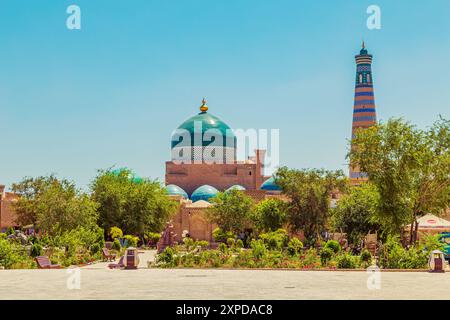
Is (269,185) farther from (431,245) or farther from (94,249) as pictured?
(431,245)

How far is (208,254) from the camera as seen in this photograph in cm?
2509

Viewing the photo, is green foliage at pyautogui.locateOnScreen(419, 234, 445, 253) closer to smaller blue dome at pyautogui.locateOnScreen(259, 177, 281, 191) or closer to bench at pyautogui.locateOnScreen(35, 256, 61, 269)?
bench at pyautogui.locateOnScreen(35, 256, 61, 269)

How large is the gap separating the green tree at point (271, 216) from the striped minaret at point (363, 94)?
124 feet

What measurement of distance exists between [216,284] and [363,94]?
66048 mm

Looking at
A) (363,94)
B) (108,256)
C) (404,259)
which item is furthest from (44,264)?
(363,94)

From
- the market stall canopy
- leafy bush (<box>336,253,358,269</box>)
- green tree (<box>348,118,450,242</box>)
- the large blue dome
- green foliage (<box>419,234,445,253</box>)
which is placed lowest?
leafy bush (<box>336,253,358,269</box>)

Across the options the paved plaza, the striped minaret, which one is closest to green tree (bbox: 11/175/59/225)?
the paved plaza

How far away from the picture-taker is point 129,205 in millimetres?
43062

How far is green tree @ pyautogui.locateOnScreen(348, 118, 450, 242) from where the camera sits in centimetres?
2577

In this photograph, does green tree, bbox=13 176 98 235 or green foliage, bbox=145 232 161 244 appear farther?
green foliage, bbox=145 232 161 244

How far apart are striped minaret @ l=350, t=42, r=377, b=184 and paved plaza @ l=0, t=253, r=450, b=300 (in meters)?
59.8

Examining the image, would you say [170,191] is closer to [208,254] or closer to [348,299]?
[208,254]

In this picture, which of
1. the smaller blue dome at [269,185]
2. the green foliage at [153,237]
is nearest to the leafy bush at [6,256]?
the green foliage at [153,237]

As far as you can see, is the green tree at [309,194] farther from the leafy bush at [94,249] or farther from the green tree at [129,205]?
the leafy bush at [94,249]
